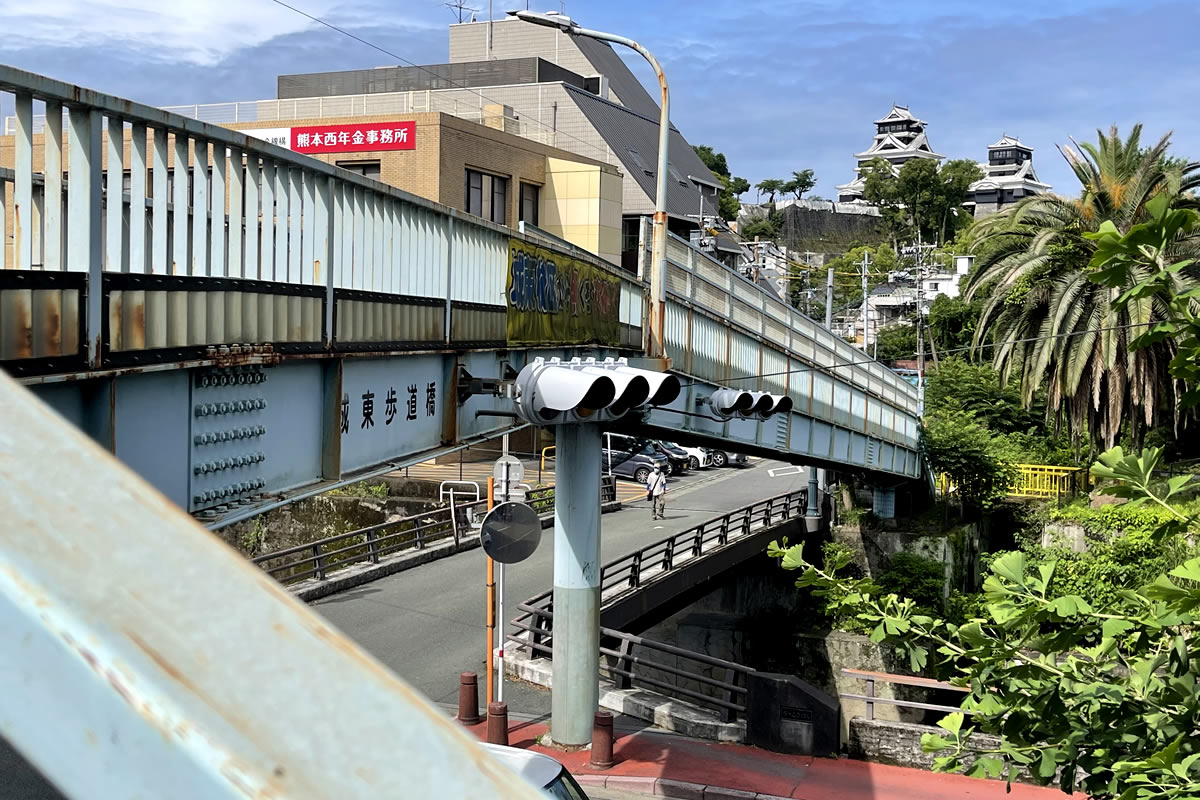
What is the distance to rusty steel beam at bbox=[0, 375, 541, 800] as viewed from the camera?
3.11 feet

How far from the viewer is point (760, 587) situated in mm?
30234

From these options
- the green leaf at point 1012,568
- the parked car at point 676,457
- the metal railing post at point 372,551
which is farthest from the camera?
the parked car at point 676,457

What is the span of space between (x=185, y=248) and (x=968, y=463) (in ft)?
101

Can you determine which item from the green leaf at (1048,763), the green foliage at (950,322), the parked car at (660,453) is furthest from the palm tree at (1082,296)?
the green foliage at (950,322)

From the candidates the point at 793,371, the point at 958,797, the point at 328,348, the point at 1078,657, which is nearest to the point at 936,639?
the point at 1078,657

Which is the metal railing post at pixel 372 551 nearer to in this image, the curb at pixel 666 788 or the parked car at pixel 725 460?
the curb at pixel 666 788

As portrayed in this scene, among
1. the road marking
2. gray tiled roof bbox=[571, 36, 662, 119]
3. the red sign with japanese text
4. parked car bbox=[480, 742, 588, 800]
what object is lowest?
the road marking

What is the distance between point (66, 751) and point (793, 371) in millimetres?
21301

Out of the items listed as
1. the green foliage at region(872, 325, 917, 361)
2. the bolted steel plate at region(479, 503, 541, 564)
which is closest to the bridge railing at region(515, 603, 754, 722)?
the bolted steel plate at region(479, 503, 541, 564)

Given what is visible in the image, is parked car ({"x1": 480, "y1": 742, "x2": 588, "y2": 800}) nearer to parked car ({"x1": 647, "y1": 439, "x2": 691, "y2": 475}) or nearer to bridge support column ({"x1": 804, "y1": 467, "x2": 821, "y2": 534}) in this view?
bridge support column ({"x1": 804, "y1": 467, "x2": 821, "y2": 534})

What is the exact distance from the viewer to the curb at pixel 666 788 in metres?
12.8

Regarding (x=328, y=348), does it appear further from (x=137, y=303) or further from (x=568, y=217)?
(x=568, y=217)

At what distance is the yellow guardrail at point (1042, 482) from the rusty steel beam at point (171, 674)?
35497 millimetres

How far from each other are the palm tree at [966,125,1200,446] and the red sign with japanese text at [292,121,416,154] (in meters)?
18.6
